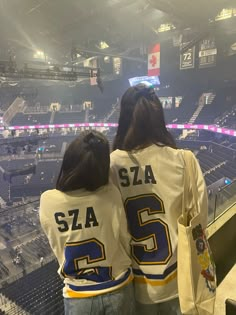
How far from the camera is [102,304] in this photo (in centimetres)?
89

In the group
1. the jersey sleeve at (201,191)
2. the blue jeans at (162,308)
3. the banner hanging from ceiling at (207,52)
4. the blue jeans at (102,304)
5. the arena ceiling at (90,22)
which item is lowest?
the blue jeans at (162,308)

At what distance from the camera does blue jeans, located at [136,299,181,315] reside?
3.30 ft

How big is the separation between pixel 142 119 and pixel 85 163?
10.6 inches

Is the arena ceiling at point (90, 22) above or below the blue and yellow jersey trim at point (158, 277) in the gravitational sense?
above

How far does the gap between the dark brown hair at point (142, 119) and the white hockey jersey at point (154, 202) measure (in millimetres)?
34

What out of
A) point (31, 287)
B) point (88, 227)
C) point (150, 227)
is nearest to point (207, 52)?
point (31, 287)

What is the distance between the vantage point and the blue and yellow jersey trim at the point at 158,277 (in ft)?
3.16

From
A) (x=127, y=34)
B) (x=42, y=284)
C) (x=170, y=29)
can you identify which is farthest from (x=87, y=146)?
(x=170, y=29)

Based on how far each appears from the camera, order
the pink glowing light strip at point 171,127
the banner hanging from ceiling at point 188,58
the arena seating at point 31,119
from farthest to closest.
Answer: the arena seating at point 31,119 → the banner hanging from ceiling at point 188,58 → the pink glowing light strip at point 171,127

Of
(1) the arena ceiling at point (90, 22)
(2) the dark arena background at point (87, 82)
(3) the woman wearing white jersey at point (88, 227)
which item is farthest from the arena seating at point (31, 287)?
(1) the arena ceiling at point (90, 22)

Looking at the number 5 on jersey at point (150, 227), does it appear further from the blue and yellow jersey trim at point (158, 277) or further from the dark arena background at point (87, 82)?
the dark arena background at point (87, 82)

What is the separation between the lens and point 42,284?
20.8 feet

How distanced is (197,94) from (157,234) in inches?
606

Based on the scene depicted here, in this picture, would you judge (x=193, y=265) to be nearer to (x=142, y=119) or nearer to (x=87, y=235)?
(x=87, y=235)
